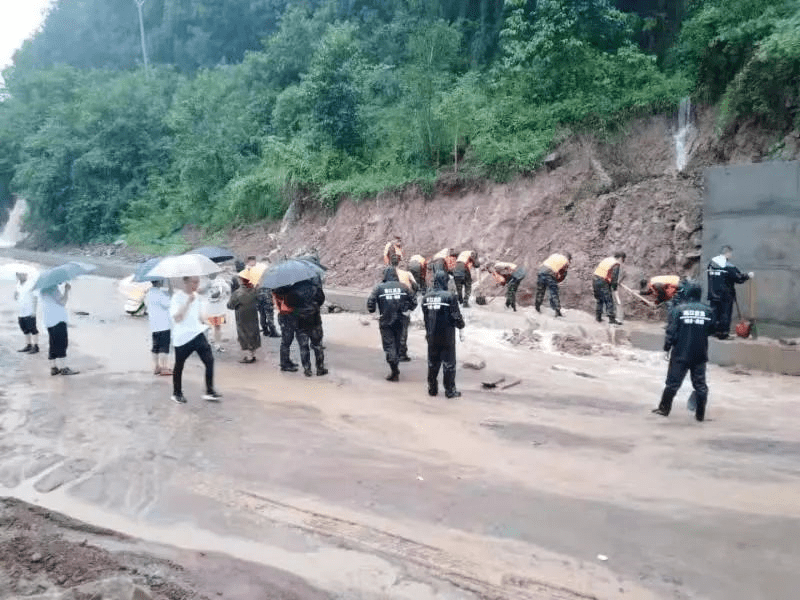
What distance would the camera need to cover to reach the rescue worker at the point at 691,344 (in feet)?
25.0

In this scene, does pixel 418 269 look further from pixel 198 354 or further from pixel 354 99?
pixel 354 99

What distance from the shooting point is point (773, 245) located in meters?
11.6

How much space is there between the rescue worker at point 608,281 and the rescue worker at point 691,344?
4.65 m

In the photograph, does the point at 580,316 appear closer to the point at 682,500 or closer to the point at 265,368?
the point at 265,368

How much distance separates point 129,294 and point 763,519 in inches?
515

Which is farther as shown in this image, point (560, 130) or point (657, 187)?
point (560, 130)

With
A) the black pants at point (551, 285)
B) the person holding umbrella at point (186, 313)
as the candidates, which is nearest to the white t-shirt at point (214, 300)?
the person holding umbrella at point (186, 313)

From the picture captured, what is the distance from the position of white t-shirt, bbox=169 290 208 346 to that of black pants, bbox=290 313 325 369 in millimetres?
1941

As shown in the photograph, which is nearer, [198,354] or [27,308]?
[198,354]

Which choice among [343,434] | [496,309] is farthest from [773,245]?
[343,434]

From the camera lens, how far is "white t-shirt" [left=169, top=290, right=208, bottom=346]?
757cm

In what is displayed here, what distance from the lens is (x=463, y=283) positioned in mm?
14266

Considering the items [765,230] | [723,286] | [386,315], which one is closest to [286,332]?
[386,315]

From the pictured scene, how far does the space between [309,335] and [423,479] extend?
398cm
